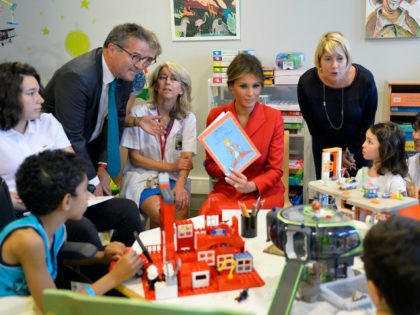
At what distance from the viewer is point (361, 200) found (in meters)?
1.77

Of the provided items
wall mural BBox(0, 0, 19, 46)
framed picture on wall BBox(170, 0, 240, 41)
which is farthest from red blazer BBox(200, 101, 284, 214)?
wall mural BBox(0, 0, 19, 46)

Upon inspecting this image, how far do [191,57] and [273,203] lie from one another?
219cm

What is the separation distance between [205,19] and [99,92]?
1915mm

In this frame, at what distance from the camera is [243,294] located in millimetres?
1343

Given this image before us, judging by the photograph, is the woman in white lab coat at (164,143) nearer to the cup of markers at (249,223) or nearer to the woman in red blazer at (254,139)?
the woman in red blazer at (254,139)

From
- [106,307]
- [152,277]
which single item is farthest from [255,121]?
[106,307]

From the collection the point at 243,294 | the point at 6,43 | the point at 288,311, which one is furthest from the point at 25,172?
the point at 6,43

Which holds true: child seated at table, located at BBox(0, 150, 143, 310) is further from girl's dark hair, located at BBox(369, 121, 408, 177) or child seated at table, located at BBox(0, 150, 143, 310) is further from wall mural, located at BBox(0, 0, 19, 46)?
wall mural, located at BBox(0, 0, 19, 46)

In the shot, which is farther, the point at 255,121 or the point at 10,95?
the point at 255,121

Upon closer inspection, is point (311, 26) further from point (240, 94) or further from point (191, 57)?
point (240, 94)

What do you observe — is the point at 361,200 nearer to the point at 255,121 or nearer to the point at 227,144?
the point at 227,144

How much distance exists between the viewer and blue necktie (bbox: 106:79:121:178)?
101 inches

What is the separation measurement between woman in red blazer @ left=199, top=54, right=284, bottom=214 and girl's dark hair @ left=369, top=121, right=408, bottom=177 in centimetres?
54

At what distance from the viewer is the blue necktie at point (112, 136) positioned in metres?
2.56
